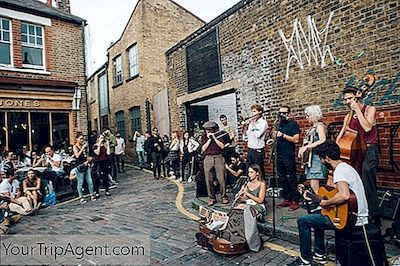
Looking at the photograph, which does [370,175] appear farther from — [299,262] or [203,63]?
[203,63]

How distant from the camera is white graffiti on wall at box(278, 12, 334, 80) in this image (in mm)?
6844

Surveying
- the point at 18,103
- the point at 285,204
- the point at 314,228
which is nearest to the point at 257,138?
the point at 285,204

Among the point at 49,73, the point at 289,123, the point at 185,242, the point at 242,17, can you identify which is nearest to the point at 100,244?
the point at 185,242

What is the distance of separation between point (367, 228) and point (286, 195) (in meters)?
2.98

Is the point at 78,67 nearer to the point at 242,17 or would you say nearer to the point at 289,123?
the point at 242,17

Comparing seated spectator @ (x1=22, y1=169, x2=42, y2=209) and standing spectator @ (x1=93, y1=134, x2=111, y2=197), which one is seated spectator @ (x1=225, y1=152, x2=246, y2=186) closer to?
standing spectator @ (x1=93, y1=134, x2=111, y2=197)

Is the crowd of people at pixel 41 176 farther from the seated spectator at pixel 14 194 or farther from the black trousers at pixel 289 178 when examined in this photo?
the black trousers at pixel 289 178

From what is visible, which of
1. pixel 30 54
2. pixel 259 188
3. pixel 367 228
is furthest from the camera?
pixel 30 54

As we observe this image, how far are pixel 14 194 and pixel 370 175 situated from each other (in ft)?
25.4

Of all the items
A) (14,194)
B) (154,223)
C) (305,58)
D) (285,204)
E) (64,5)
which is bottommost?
(154,223)

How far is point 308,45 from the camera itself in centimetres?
720

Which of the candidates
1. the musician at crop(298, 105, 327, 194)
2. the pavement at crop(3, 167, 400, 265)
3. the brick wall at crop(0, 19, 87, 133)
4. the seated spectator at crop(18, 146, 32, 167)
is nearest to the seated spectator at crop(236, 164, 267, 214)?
the pavement at crop(3, 167, 400, 265)

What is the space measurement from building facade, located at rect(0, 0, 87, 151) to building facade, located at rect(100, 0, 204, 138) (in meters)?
4.07

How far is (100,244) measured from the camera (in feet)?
16.8
